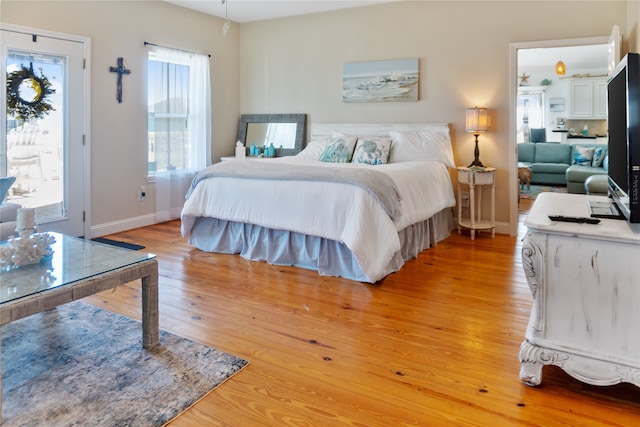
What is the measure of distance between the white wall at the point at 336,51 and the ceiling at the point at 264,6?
0.41 feet

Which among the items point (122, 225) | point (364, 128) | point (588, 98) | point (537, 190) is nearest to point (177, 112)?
point (122, 225)

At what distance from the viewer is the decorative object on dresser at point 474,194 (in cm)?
473

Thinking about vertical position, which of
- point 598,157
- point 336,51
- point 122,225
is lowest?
point 122,225

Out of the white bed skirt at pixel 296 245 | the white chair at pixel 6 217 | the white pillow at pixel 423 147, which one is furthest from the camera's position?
the white pillow at pixel 423 147

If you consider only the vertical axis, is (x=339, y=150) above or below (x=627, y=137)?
above

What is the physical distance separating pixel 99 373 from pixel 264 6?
4.86 meters

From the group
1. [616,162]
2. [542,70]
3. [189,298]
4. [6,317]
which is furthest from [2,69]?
[542,70]

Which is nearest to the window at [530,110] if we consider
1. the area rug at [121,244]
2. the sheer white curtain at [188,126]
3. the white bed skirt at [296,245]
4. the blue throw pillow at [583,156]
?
the blue throw pillow at [583,156]

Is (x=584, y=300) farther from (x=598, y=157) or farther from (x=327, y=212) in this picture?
(x=598, y=157)

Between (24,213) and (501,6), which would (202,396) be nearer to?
(24,213)

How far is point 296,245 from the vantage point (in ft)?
12.4

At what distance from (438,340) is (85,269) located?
1.83 metres

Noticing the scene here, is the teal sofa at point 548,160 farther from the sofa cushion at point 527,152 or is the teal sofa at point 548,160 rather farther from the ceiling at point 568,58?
the ceiling at point 568,58

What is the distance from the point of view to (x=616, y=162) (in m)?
2.28
